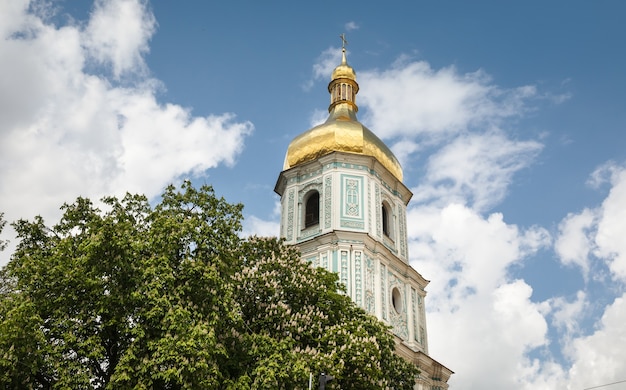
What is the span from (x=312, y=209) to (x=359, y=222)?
2.31 m

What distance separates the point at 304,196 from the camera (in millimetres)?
28125

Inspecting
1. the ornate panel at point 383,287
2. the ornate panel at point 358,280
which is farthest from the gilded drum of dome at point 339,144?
the ornate panel at point 358,280

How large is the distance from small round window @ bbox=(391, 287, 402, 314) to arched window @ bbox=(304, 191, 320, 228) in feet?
13.0

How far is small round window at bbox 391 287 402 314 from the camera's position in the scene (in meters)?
26.7

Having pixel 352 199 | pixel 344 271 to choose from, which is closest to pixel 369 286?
pixel 344 271

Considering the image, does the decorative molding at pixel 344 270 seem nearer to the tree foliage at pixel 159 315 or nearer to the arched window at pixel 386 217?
the arched window at pixel 386 217

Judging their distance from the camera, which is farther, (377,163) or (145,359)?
(377,163)

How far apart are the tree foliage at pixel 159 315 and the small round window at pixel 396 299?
8.68 m

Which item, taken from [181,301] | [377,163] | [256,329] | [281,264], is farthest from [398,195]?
[181,301]

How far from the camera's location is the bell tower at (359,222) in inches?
1006

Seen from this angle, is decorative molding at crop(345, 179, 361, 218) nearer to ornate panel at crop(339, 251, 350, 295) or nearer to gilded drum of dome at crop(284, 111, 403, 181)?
gilded drum of dome at crop(284, 111, 403, 181)

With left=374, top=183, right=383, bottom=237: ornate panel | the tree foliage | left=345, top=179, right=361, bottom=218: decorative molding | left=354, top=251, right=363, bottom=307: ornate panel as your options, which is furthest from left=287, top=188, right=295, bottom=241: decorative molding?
the tree foliage

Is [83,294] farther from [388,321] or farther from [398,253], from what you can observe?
[398,253]

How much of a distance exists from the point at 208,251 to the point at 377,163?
13.4m
